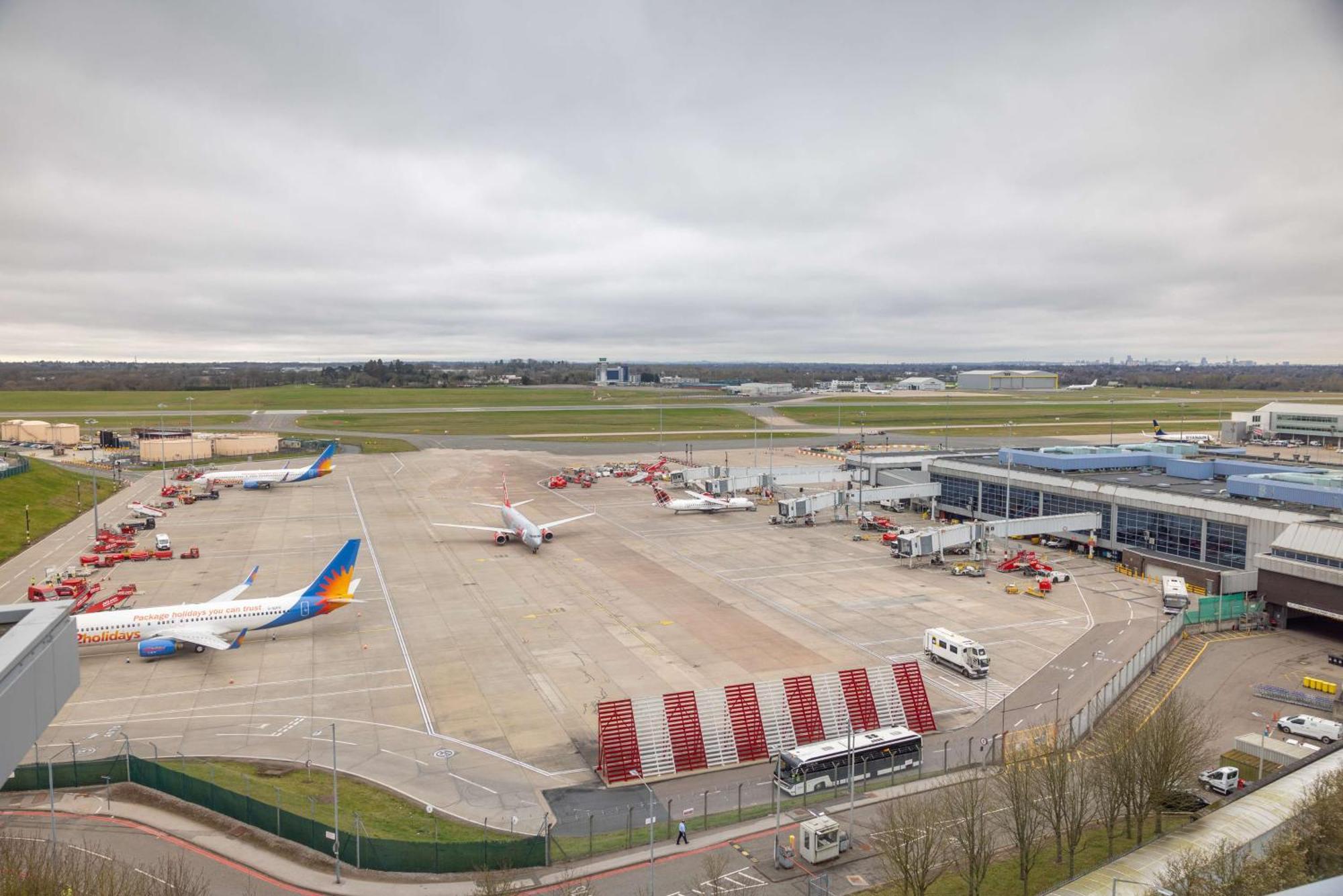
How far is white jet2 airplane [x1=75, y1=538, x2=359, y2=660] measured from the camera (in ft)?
175

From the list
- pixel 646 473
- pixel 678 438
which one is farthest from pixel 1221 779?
pixel 678 438

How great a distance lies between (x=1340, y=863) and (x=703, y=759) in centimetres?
2537

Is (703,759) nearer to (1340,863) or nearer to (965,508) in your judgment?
(1340,863)

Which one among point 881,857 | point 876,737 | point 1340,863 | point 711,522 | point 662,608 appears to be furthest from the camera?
point 711,522

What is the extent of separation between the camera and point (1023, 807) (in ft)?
95.3

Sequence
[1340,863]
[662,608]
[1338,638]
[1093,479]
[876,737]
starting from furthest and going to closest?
[1093,479]
[662,608]
[1338,638]
[876,737]
[1340,863]

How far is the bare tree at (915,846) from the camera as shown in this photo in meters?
26.3

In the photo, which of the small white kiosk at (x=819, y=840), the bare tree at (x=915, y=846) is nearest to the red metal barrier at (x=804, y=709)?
the small white kiosk at (x=819, y=840)

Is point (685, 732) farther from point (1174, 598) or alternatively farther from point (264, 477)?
point (264, 477)

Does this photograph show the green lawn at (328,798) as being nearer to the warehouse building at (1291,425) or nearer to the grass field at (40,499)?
the grass field at (40,499)

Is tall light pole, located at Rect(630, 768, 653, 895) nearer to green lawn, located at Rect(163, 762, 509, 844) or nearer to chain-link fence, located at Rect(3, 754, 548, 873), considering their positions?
chain-link fence, located at Rect(3, 754, 548, 873)

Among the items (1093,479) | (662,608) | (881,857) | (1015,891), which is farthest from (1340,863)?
(1093,479)

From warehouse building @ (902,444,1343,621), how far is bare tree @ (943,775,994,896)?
43828mm

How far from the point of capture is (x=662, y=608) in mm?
64062
